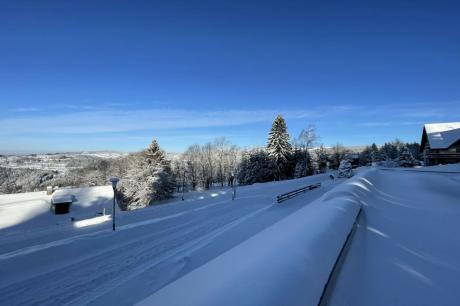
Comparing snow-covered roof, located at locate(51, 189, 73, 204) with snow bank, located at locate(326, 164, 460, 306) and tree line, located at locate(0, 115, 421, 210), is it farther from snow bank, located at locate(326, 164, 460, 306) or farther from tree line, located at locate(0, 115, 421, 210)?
snow bank, located at locate(326, 164, 460, 306)

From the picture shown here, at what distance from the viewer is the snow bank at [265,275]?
281 cm

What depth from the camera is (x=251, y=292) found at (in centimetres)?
283

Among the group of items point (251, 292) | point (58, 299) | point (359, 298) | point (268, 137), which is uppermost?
point (268, 137)

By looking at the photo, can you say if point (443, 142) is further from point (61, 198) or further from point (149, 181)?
point (61, 198)

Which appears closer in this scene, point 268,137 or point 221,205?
point 221,205

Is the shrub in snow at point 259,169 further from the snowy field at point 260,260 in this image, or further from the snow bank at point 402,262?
the snow bank at point 402,262

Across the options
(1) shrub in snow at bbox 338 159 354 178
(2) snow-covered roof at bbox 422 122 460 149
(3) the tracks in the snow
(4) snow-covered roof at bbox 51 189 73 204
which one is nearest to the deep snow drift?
(3) the tracks in the snow

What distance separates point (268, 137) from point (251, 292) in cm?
5033

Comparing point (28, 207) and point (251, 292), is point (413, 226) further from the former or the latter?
point (28, 207)

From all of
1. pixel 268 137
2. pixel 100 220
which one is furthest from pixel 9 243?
pixel 268 137

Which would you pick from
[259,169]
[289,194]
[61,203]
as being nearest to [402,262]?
[289,194]

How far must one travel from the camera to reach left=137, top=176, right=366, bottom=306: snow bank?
9.21 ft

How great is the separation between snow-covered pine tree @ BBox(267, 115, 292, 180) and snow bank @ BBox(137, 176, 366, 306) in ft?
153

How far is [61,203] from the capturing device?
2695cm
